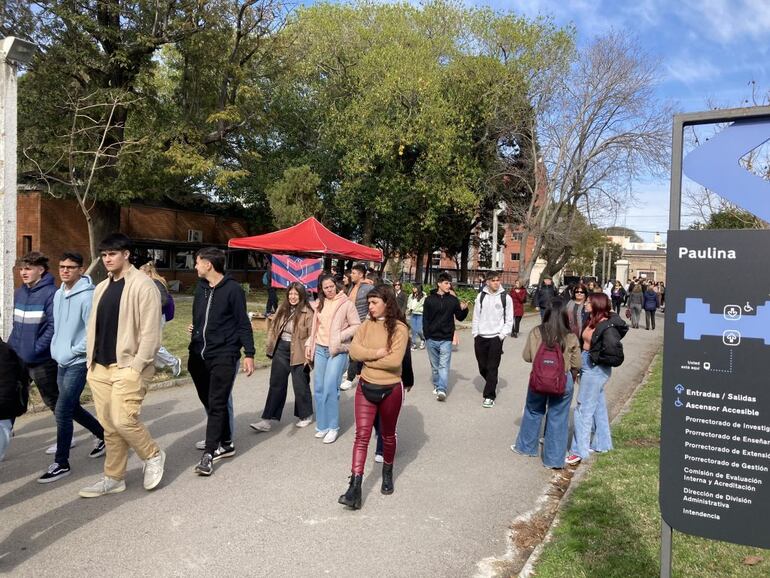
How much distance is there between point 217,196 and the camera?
3600 centimetres

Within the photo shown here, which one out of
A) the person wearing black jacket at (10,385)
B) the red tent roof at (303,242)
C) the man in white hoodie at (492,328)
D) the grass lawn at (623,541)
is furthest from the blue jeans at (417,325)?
the person wearing black jacket at (10,385)

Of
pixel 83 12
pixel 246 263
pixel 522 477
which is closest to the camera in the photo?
pixel 522 477

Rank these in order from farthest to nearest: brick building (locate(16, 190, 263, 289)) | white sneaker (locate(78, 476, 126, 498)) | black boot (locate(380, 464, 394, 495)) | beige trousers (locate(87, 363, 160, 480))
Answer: brick building (locate(16, 190, 263, 289)), black boot (locate(380, 464, 394, 495)), white sneaker (locate(78, 476, 126, 498)), beige trousers (locate(87, 363, 160, 480))

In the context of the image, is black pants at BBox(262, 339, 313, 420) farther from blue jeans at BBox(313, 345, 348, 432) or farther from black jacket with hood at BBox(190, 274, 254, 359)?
black jacket with hood at BBox(190, 274, 254, 359)

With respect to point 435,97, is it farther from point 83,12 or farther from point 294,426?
point 294,426

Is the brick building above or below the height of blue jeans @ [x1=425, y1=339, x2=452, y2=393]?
above

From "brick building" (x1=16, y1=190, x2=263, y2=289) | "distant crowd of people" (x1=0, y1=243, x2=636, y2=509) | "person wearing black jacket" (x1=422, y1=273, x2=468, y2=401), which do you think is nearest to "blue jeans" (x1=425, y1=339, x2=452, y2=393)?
"person wearing black jacket" (x1=422, y1=273, x2=468, y2=401)

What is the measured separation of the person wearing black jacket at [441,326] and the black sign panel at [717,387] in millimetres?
6077

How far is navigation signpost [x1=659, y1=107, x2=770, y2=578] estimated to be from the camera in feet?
7.64

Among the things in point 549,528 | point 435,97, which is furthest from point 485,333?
point 435,97

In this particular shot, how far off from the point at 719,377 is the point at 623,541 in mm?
2182

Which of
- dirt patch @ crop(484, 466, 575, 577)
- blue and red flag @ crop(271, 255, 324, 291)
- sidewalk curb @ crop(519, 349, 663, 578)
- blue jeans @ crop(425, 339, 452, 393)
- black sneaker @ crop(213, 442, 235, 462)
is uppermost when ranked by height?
blue and red flag @ crop(271, 255, 324, 291)

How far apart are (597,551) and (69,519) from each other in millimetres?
3742

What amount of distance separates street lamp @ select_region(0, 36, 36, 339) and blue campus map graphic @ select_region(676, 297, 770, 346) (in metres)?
6.98
